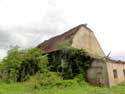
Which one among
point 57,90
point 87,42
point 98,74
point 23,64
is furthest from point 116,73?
point 23,64

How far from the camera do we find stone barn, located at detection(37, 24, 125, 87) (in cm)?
2777

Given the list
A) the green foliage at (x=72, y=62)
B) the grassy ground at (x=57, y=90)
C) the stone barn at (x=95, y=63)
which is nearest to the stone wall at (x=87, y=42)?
the stone barn at (x=95, y=63)

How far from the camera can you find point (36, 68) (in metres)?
32.7

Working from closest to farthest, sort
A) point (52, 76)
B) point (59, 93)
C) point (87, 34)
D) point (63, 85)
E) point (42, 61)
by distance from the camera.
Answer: point (59, 93) < point (63, 85) < point (52, 76) < point (42, 61) < point (87, 34)

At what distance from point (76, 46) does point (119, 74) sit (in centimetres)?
676

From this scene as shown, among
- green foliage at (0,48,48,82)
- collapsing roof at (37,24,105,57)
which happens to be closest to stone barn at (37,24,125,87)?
collapsing roof at (37,24,105,57)

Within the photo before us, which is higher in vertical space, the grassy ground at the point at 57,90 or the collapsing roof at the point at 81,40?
the collapsing roof at the point at 81,40

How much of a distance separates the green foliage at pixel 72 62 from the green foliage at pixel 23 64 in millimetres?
2224

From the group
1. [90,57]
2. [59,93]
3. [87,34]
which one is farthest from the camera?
[87,34]

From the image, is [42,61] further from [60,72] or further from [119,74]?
[119,74]

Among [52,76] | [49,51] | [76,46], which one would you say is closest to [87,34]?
[76,46]

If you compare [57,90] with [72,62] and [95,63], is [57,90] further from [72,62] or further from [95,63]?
[72,62]

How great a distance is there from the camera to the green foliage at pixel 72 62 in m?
29.4

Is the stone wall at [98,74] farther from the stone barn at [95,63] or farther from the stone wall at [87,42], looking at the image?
the stone wall at [87,42]
